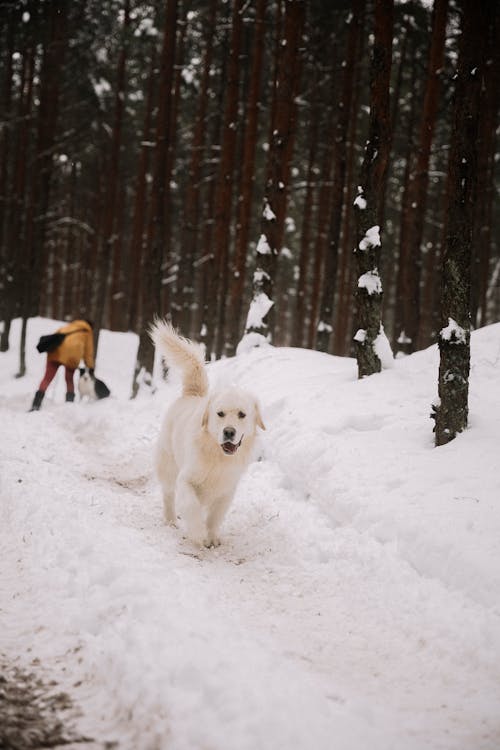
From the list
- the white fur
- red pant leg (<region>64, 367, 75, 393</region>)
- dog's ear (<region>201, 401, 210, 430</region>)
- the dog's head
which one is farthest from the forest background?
dog's ear (<region>201, 401, 210, 430</region>)

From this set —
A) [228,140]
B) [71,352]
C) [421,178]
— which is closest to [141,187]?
[228,140]

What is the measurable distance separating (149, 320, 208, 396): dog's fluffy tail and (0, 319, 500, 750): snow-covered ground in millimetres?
1414

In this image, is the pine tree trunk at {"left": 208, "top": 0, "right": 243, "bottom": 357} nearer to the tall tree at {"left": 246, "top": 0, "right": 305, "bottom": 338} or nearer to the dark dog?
the tall tree at {"left": 246, "top": 0, "right": 305, "bottom": 338}

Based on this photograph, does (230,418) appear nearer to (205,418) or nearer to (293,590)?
(205,418)

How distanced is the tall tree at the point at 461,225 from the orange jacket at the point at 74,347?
853 cm

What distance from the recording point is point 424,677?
9.90 feet

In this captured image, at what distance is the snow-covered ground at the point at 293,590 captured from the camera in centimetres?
238

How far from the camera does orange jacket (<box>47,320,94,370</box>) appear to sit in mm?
11766

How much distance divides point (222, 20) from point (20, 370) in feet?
38.9

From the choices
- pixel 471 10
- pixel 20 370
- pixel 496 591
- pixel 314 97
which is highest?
pixel 314 97

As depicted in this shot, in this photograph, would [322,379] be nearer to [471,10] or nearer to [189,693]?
[471,10]

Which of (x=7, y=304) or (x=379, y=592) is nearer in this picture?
(x=379, y=592)

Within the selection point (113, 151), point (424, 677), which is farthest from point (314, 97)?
point (424, 677)

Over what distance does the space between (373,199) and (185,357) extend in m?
3.97
